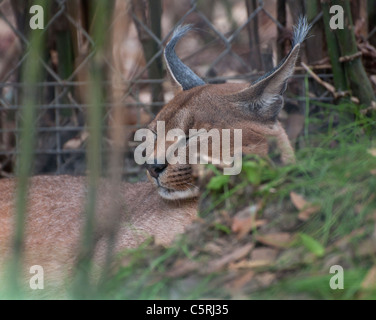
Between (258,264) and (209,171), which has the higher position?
(209,171)

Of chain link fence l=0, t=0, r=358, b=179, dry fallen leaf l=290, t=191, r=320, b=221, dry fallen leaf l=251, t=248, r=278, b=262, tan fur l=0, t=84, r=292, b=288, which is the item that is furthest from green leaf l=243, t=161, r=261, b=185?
chain link fence l=0, t=0, r=358, b=179

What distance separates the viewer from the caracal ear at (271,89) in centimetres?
301

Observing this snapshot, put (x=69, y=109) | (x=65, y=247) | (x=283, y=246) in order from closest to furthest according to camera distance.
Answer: (x=283, y=246)
(x=65, y=247)
(x=69, y=109)

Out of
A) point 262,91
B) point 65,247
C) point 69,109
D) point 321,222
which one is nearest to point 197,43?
point 69,109

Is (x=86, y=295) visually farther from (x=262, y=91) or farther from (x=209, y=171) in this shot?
(x=262, y=91)

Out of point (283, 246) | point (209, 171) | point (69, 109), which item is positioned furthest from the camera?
point (69, 109)

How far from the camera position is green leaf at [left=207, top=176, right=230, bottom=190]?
231cm

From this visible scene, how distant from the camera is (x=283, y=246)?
2.04 metres

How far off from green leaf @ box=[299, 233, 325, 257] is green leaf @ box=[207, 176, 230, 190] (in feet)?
1.42

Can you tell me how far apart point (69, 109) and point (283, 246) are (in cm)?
363

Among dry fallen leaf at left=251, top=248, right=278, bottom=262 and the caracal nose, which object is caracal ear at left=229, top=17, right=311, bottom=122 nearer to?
the caracal nose

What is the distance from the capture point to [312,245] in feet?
6.44

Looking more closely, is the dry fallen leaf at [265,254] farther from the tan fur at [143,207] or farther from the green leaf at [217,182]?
the tan fur at [143,207]

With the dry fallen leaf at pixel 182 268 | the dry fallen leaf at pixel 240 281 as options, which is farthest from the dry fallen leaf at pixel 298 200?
the dry fallen leaf at pixel 182 268
